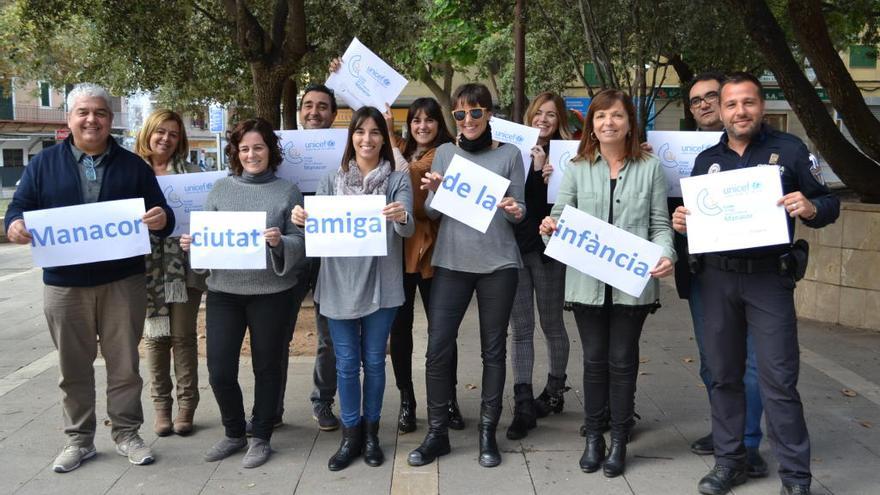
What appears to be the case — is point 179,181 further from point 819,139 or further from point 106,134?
point 819,139

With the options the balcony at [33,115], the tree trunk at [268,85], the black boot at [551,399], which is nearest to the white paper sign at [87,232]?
the black boot at [551,399]

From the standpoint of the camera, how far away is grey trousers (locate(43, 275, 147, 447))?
14.1 feet

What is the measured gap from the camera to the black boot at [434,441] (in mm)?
4406

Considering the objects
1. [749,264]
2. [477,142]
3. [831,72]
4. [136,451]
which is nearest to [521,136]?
[477,142]

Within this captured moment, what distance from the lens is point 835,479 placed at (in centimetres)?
418

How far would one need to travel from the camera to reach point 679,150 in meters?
4.72

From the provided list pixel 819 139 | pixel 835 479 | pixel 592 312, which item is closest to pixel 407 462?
pixel 592 312

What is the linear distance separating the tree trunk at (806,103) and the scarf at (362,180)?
5.91 meters

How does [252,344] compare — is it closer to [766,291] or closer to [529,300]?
[529,300]

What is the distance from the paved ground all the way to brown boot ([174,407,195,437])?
6 cm

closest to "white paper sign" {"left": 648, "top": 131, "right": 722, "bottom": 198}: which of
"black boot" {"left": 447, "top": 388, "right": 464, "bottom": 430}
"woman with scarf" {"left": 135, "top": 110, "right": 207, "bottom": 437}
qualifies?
"black boot" {"left": 447, "top": 388, "right": 464, "bottom": 430}

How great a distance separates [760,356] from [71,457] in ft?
12.2

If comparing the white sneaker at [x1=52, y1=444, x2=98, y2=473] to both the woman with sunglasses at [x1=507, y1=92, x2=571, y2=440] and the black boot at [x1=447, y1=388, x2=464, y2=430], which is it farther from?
the woman with sunglasses at [x1=507, y1=92, x2=571, y2=440]

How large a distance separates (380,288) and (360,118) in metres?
0.93
